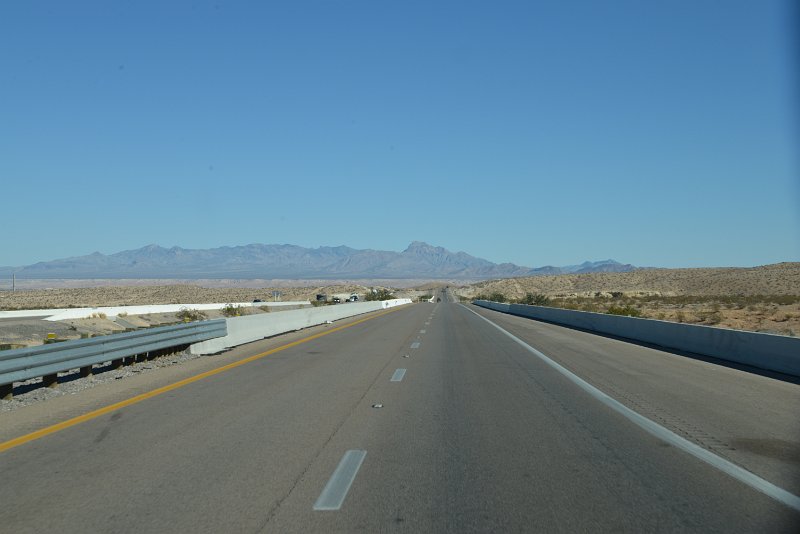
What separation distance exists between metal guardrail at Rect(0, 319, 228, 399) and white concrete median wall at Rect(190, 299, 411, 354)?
40 centimetres

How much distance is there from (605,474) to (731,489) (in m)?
1.06

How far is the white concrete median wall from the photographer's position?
21.6m

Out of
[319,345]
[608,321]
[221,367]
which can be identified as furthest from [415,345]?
[608,321]

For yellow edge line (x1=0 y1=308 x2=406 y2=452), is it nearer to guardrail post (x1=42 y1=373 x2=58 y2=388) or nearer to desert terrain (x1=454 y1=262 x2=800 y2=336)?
guardrail post (x1=42 y1=373 x2=58 y2=388)

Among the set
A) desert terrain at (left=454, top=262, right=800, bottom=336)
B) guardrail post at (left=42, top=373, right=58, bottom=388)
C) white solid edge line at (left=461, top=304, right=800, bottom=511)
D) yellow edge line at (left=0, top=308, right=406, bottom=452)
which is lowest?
yellow edge line at (left=0, top=308, right=406, bottom=452)

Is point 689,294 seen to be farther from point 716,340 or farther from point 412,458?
point 412,458

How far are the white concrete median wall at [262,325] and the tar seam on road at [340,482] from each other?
44.9 feet

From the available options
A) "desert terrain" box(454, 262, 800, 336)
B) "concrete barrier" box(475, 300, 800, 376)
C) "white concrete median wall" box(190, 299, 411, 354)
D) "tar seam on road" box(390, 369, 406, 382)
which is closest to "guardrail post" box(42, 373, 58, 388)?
"tar seam on road" box(390, 369, 406, 382)

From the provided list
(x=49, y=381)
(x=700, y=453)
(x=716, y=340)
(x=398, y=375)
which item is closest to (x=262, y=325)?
(x=398, y=375)

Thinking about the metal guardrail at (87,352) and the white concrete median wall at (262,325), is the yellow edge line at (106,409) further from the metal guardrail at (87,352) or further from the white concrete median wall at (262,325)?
the white concrete median wall at (262,325)

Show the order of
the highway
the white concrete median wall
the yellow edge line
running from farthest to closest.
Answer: the white concrete median wall → the yellow edge line → the highway

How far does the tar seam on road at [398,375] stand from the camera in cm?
1439

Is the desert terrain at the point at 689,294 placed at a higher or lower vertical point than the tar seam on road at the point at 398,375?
higher

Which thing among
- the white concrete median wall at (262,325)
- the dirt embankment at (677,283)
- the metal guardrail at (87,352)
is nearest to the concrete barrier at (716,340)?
the white concrete median wall at (262,325)
